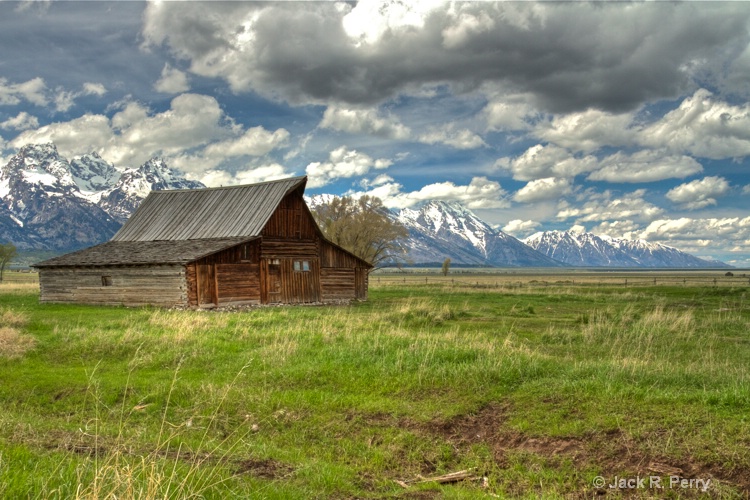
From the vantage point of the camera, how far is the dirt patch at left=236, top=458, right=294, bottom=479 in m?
7.58

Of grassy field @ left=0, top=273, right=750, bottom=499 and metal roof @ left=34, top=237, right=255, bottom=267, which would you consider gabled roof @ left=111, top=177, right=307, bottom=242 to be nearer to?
metal roof @ left=34, top=237, right=255, bottom=267

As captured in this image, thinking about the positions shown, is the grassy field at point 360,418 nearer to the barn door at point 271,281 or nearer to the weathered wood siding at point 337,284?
the barn door at point 271,281

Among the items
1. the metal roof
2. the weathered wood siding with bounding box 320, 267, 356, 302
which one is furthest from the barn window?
the metal roof

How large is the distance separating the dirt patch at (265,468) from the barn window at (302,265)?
30.7 meters

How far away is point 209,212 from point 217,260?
28.7ft

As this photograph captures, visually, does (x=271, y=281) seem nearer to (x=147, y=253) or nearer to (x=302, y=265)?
(x=302, y=265)

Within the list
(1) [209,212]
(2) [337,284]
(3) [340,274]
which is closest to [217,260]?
(1) [209,212]

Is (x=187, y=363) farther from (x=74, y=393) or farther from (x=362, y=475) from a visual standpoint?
(x=362, y=475)

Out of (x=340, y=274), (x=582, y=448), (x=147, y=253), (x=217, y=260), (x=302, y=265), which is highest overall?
(x=147, y=253)

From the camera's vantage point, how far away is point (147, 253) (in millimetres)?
36312

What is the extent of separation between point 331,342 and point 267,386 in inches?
167

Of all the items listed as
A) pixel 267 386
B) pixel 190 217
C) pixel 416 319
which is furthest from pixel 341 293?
pixel 267 386

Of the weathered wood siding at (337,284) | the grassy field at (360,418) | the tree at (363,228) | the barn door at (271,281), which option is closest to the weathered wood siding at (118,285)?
the barn door at (271,281)

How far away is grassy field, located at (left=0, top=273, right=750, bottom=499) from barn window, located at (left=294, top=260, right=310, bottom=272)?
20566mm
